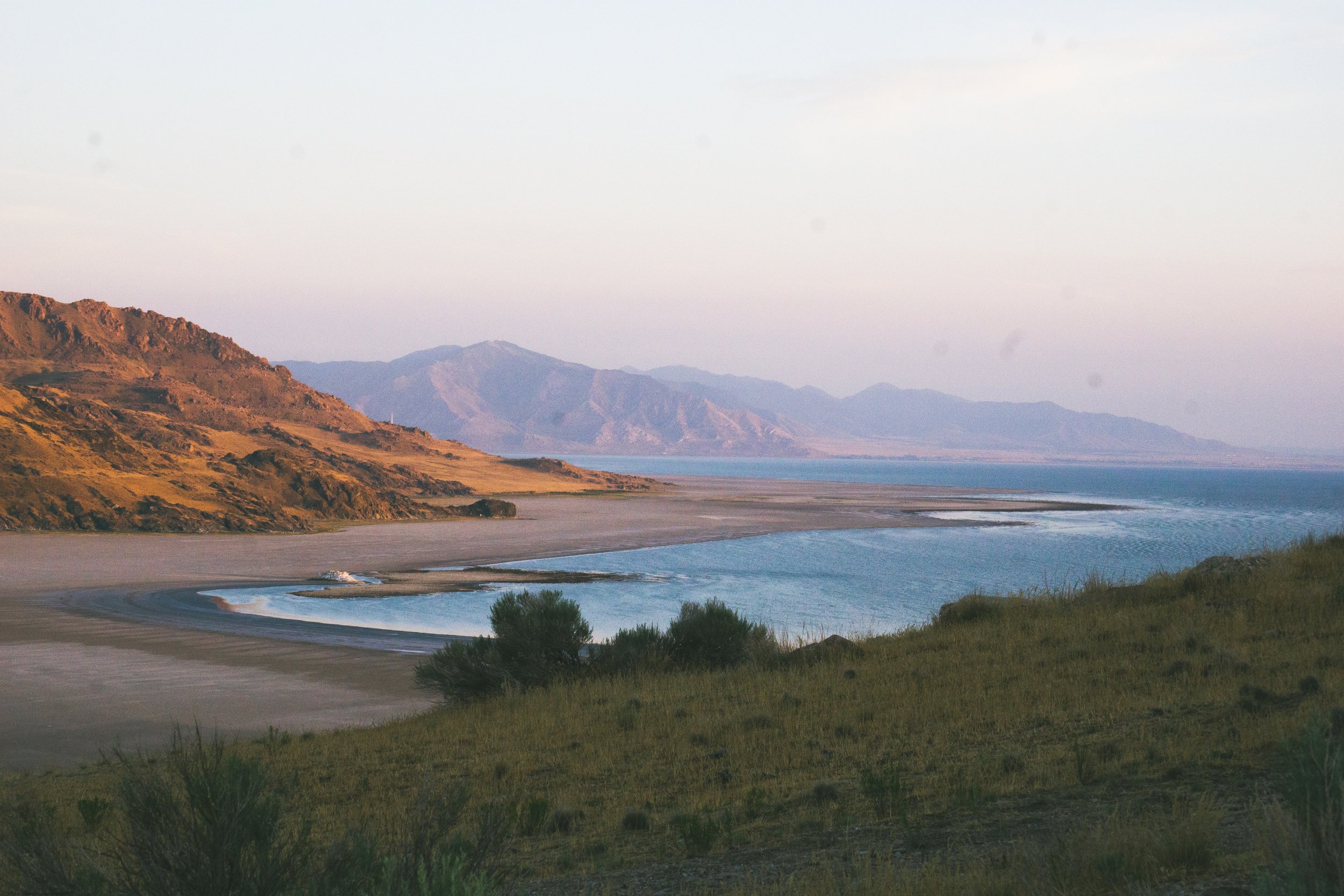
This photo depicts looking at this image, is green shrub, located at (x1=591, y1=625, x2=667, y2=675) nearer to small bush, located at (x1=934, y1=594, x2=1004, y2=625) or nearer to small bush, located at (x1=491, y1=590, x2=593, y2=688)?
small bush, located at (x1=491, y1=590, x2=593, y2=688)

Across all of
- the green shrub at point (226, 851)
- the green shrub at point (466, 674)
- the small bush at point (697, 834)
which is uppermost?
the green shrub at point (226, 851)

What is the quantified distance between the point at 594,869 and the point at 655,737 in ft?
13.9

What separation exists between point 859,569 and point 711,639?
89.1 ft

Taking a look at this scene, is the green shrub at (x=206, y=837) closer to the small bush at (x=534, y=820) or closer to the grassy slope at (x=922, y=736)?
the grassy slope at (x=922, y=736)

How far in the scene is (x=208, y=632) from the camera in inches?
991

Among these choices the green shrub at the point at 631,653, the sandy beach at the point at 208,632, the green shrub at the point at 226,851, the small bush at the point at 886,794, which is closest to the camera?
the green shrub at the point at 226,851

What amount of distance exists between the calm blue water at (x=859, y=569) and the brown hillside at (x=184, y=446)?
2587cm

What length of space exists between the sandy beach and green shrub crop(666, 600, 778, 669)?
190 inches

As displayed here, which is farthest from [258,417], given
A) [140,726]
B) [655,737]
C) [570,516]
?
[655,737]

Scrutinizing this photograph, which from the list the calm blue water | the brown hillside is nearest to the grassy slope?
the calm blue water

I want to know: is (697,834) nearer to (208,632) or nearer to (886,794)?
(886,794)

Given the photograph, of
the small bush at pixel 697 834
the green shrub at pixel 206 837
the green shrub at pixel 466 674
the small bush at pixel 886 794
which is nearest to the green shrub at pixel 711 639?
the green shrub at pixel 466 674

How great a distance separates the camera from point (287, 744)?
13.0m

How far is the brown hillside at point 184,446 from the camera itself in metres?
55.1
